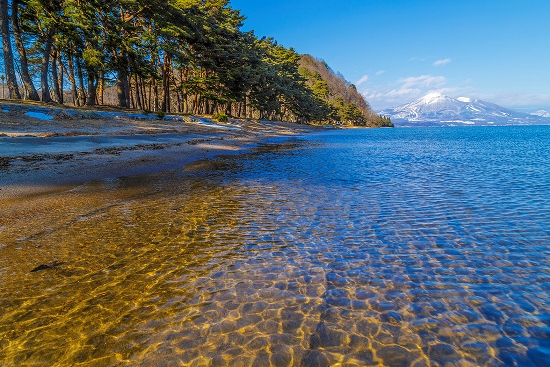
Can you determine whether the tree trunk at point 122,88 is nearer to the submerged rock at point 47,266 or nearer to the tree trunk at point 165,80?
the tree trunk at point 165,80

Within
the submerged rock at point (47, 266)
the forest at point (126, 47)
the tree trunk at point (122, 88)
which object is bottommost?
the submerged rock at point (47, 266)

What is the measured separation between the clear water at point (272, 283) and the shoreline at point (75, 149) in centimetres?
260

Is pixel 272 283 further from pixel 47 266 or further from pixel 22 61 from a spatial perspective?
pixel 22 61

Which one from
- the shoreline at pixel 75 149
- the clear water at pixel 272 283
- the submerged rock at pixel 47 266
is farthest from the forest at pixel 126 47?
the submerged rock at pixel 47 266

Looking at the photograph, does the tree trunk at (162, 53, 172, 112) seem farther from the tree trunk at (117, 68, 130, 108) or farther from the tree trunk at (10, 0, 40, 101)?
the tree trunk at (10, 0, 40, 101)

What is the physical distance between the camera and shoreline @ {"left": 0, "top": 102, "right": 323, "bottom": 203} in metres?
10.3

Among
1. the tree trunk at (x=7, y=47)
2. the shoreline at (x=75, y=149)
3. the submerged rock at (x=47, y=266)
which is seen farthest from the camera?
the tree trunk at (x=7, y=47)

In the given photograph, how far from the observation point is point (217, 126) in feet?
124

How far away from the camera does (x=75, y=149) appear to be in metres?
15.3

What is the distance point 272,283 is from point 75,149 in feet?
50.7

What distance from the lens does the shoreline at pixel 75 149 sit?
10.3 metres

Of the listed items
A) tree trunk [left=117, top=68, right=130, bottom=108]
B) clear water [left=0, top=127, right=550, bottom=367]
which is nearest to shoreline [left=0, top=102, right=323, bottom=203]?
clear water [left=0, top=127, right=550, bottom=367]

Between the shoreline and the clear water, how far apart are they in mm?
2602

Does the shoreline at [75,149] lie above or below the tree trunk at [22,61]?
below
